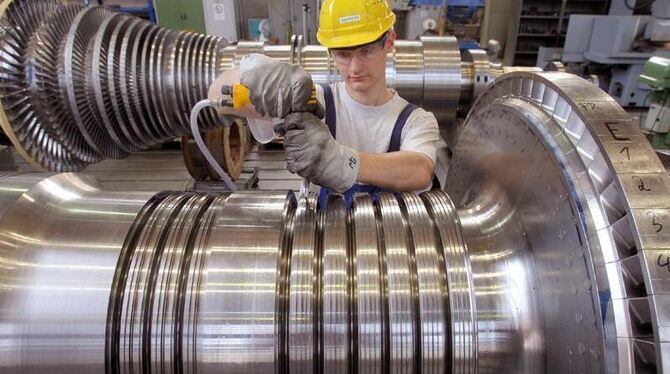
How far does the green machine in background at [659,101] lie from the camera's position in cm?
309

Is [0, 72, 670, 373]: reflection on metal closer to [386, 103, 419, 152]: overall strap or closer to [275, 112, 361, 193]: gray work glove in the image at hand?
[275, 112, 361, 193]: gray work glove

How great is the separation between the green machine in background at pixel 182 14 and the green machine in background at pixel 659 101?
3.53 meters

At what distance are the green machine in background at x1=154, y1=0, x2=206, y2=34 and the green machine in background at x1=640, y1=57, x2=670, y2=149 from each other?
11.6 ft

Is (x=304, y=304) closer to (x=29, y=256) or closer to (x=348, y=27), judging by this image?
(x=29, y=256)

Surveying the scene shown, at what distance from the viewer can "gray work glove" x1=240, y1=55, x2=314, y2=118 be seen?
0.90 metres

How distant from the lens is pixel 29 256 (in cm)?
72

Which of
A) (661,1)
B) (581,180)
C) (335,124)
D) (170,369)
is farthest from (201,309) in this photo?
(661,1)

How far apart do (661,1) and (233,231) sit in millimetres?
6015

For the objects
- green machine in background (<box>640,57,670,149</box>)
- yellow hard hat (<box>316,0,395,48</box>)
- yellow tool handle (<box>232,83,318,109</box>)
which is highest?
yellow hard hat (<box>316,0,395,48</box>)

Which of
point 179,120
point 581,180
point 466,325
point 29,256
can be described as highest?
point 581,180

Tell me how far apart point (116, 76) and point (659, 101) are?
3.48m

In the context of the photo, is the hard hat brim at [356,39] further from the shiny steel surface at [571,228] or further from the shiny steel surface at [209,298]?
the shiny steel surface at [209,298]

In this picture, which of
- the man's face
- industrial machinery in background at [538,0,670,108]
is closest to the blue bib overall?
the man's face

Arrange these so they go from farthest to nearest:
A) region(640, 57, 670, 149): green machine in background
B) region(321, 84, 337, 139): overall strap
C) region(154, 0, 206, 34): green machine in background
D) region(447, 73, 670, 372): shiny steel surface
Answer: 1. region(154, 0, 206, 34): green machine in background
2. region(640, 57, 670, 149): green machine in background
3. region(321, 84, 337, 139): overall strap
4. region(447, 73, 670, 372): shiny steel surface
